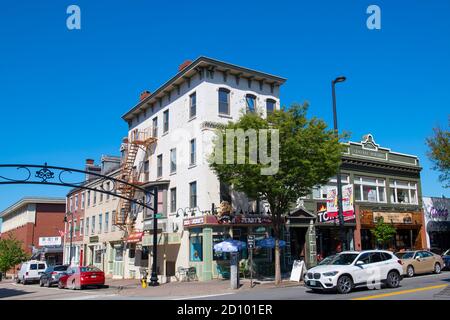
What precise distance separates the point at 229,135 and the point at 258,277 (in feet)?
30.9

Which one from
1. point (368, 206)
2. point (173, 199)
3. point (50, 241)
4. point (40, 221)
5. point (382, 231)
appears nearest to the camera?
point (173, 199)

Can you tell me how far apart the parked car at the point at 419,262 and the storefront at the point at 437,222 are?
1311cm

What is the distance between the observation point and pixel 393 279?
17766mm

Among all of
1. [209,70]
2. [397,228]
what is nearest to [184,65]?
[209,70]

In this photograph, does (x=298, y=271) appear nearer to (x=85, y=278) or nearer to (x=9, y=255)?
(x=85, y=278)

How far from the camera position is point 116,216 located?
3806 centimetres

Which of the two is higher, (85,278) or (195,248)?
(195,248)

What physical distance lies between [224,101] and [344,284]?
1698 centimetres

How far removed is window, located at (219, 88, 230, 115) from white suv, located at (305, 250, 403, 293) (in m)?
14.7

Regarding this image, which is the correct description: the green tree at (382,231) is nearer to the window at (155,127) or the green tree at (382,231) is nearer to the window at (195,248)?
the window at (195,248)

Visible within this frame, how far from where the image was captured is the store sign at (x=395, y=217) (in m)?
34.7

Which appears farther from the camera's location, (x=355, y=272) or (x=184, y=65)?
(x=184, y=65)

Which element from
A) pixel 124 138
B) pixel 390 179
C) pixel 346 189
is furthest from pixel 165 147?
pixel 390 179

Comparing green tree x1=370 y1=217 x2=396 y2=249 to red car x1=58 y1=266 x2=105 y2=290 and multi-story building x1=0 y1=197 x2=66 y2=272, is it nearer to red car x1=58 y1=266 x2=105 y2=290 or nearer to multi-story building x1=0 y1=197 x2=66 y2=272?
red car x1=58 y1=266 x2=105 y2=290
